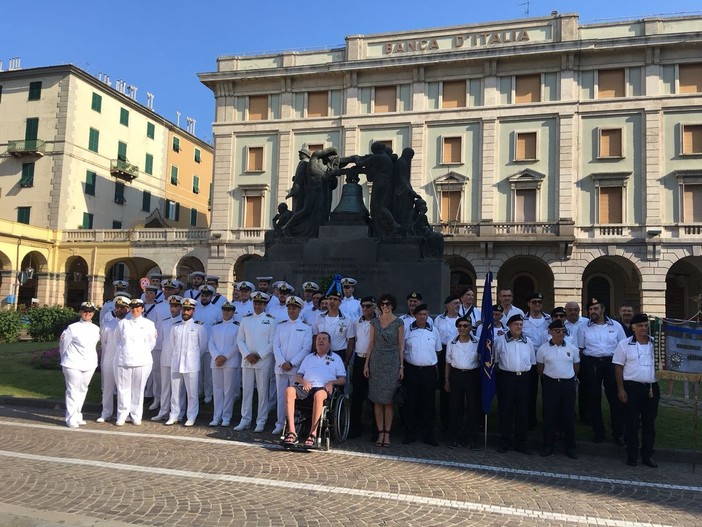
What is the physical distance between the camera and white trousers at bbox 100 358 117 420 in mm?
8992

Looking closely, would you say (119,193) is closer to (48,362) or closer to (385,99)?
(385,99)

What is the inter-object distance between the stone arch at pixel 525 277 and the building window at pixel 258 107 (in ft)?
61.6

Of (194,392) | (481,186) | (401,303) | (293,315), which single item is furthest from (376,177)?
(481,186)

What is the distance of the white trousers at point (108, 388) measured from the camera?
8.99 meters

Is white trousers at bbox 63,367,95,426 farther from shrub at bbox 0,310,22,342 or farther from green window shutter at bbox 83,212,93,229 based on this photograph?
green window shutter at bbox 83,212,93,229

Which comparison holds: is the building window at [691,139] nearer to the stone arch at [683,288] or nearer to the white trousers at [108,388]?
the stone arch at [683,288]

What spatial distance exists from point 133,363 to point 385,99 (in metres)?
29.8

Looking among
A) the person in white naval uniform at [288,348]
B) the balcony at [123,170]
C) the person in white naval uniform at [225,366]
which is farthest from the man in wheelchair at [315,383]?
the balcony at [123,170]

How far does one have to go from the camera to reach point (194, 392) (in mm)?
8867

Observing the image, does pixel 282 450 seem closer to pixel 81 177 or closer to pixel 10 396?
pixel 10 396

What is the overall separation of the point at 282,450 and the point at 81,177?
39177 mm

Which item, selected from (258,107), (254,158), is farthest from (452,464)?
(258,107)

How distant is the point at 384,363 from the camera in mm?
7727

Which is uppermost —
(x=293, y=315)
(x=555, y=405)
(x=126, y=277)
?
(x=126, y=277)
